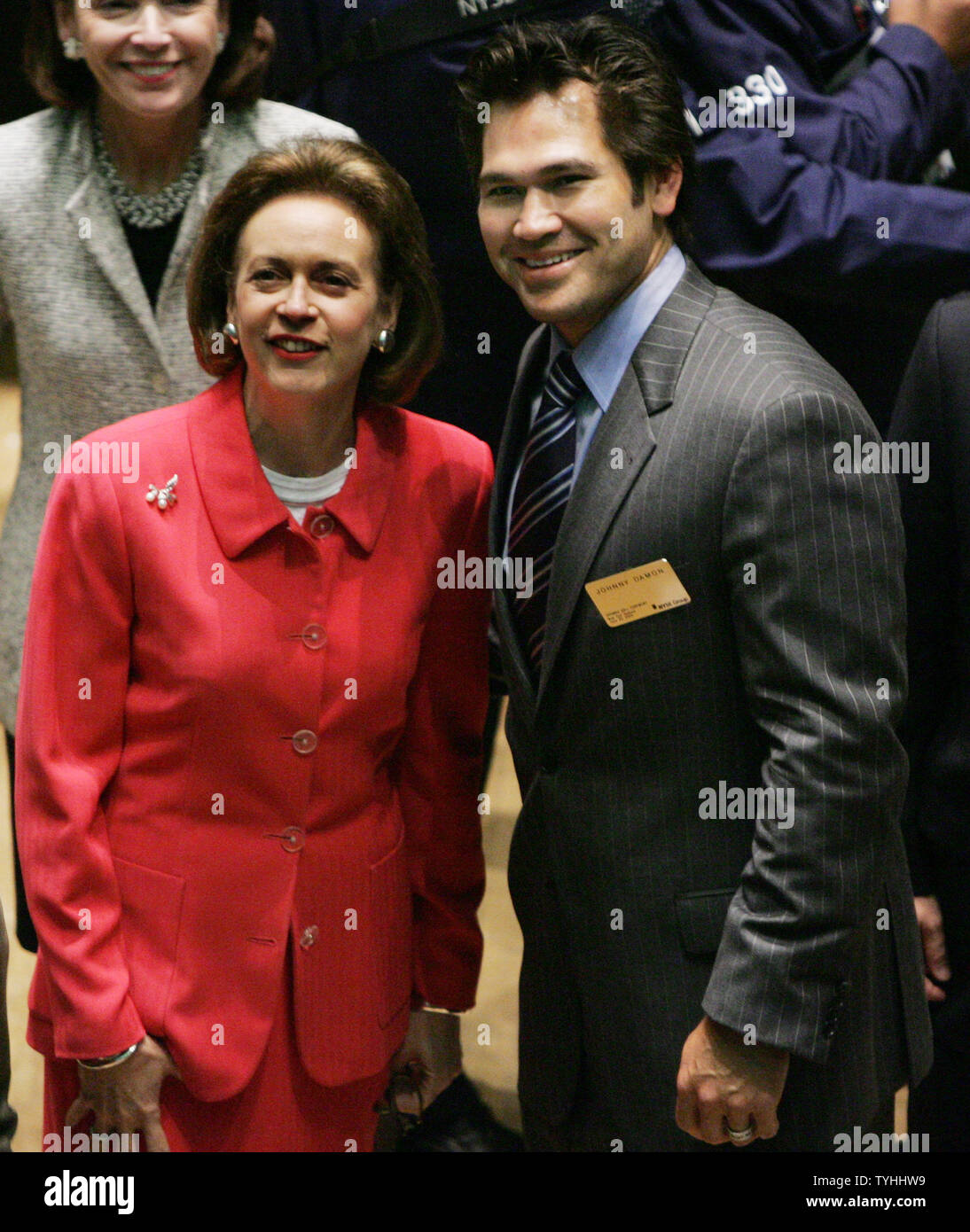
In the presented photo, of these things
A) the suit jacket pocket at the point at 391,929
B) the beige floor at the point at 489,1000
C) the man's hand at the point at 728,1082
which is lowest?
the beige floor at the point at 489,1000

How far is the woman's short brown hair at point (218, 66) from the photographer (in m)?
2.46

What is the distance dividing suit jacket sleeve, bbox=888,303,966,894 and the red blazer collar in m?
0.73

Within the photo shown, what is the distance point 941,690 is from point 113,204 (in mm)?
1437

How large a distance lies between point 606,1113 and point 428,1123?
3.34ft

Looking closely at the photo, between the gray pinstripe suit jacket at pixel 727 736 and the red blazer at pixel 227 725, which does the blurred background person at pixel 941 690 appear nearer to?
the gray pinstripe suit jacket at pixel 727 736

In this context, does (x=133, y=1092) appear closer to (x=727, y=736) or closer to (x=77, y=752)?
(x=77, y=752)

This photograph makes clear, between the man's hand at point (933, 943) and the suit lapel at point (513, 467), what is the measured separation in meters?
0.79

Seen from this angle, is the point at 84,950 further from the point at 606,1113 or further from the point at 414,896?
the point at 606,1113

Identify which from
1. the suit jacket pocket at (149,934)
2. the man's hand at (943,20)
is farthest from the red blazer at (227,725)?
the man's hand at (943,20)

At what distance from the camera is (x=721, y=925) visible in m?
2.00

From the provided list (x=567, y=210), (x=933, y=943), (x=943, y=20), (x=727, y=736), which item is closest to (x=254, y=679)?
(x=727, y=736)

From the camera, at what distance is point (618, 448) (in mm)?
1971
